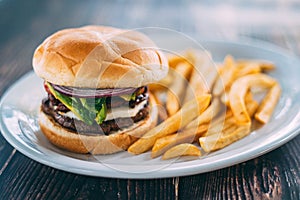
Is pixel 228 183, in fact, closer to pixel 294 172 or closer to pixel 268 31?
pixel 294 172

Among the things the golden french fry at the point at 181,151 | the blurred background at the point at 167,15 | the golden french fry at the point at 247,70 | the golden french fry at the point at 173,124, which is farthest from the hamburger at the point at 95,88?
the blurred background at the point at 167,15

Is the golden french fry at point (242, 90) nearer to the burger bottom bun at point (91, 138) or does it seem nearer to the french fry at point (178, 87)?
the french fry at point (178, 87)

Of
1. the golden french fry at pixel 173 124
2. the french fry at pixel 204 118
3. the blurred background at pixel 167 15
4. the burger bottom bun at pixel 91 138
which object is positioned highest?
the burger bottom bun at pixel 91 138

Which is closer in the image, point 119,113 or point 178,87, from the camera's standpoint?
→ point 119,113

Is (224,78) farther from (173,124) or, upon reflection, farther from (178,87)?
(173,124)

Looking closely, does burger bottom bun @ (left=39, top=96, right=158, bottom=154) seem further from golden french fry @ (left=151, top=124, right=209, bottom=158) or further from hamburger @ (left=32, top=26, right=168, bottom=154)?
golden french fry @ (left=151, top=124, right=209, bottom=158)

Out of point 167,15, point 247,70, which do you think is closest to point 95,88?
point 247,70
